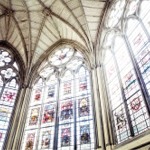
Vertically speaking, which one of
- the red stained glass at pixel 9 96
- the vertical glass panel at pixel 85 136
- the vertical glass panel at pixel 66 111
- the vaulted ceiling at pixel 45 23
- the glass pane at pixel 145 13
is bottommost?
the vertical glass panel at pixel 85 136

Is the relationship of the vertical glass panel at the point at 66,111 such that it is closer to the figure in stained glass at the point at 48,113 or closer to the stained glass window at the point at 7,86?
the figure in stained glass at the point at 48,113

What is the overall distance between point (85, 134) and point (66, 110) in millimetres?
1713

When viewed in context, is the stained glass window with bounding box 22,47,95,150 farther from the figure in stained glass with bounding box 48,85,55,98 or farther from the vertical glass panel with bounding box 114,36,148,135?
the vertical glass panel with bounding box 114,36,148,135

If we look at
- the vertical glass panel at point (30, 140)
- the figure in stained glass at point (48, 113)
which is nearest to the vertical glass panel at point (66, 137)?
the figure in stained glass at point (48, 113)

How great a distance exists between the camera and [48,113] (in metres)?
10.4

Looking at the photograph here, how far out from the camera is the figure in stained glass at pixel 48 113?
33.1ft

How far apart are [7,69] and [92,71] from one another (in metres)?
5.45

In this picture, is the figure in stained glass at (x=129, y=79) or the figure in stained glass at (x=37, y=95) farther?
the figure in stained glass at (x=37, y=95)

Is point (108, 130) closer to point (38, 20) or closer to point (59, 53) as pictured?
point (59, 53)

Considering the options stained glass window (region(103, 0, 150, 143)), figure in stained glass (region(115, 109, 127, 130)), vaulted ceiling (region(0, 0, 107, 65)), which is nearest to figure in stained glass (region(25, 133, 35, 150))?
stained glass window (region(103, 0, 150, 143))

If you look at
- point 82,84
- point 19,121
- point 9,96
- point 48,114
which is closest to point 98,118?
point 82,84

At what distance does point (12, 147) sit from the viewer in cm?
900

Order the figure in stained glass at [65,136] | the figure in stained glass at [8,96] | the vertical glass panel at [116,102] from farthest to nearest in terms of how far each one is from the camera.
A: 1. the figure in stained glass at [8,96]
2. the figure in stained glass at [65,136]
3. the vertical glass panel at [116,102]

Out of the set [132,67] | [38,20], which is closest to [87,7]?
[38,20]
